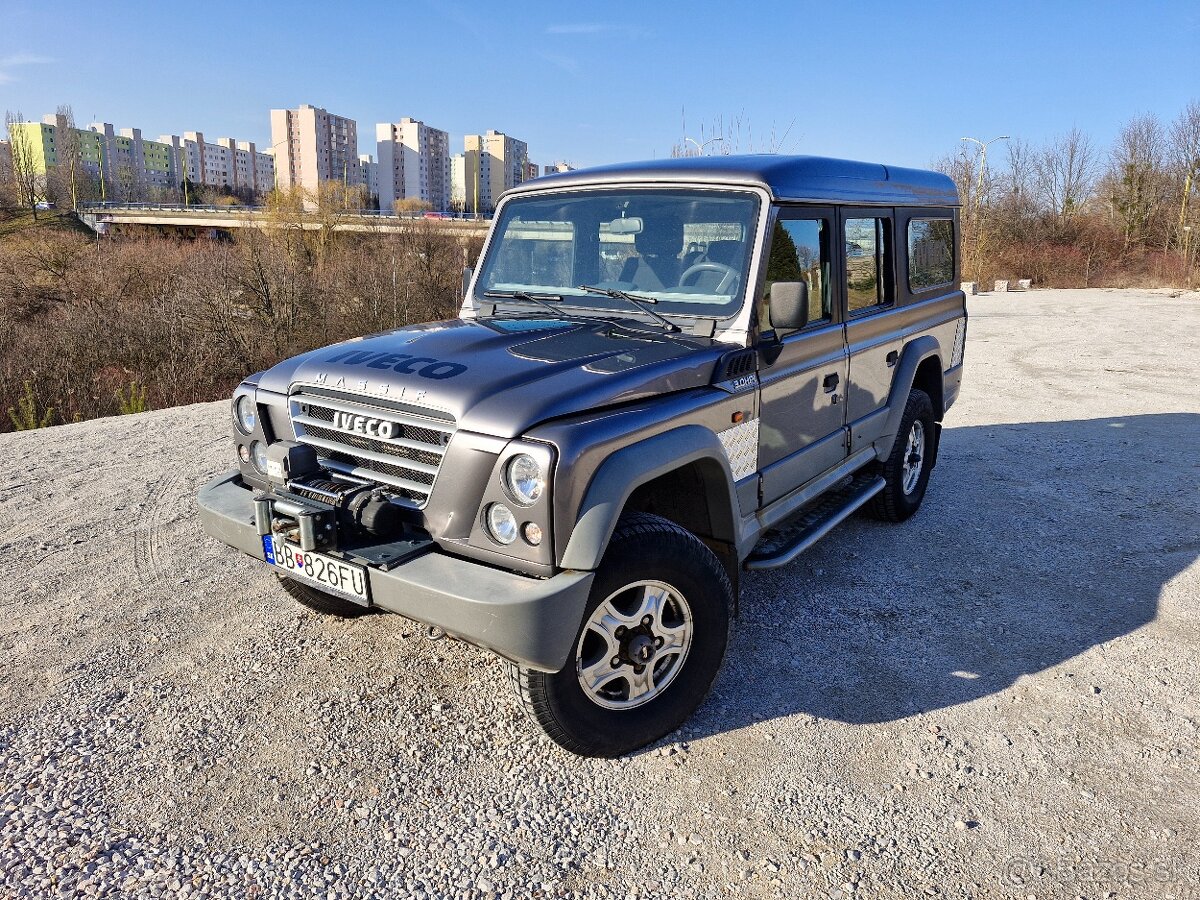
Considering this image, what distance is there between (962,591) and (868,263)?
6.38 feet

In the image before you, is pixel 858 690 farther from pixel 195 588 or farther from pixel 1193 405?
pixel 1193 405

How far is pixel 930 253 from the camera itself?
5840 mm

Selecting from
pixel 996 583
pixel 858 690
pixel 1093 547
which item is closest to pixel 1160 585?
pixel 1093 547

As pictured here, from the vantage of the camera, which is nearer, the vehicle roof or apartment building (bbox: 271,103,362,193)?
the vehicle roof

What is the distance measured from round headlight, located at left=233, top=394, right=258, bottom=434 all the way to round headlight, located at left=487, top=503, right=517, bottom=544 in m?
1.46

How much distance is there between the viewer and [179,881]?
101 inches

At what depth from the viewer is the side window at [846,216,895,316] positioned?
4664 millimetres

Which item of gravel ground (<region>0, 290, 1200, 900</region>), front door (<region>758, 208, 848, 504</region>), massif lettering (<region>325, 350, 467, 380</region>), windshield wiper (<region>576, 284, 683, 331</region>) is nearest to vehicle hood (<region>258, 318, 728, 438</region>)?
massif lettering (<region>325, 350, 467, 380</region>)

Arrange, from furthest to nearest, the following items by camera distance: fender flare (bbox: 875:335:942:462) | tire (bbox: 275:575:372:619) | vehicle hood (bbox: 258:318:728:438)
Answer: fender flare (bbox: 875:335:942:462) < tire (bbox: 275:575:372:619) < vehicle hood (bbox: 258:318:728:438)

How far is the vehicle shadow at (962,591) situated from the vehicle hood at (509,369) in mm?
1419

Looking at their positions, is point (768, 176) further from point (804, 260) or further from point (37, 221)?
point (37, 221)

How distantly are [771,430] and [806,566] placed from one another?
1505 millimetres

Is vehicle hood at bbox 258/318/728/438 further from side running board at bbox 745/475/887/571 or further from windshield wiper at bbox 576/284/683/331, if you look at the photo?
side running board at bbox 745/475/887/571

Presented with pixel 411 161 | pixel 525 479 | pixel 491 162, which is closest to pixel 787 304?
pixel 525 479
